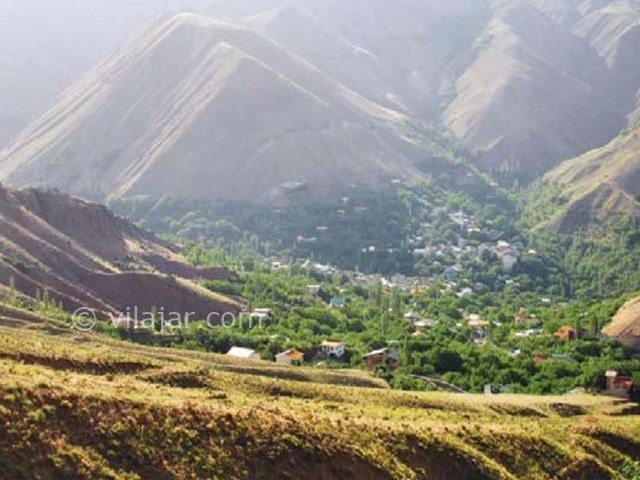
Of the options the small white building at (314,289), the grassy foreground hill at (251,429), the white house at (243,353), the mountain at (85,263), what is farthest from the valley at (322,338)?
the small white building at (314,289)

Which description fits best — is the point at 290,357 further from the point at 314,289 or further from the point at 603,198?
the point at 603,198

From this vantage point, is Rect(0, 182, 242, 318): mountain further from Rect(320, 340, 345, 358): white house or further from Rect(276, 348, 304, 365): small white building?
Rect(276, 348, 304, 365): small white building

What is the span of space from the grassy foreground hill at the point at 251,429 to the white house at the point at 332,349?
2450 centimetres

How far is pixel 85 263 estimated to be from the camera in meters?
108

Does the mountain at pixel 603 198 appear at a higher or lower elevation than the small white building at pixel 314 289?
higher

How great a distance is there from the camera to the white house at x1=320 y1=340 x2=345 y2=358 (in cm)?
8844

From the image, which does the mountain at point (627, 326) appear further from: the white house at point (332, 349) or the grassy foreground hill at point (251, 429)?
the grassy foreground hill at point (251, 429)

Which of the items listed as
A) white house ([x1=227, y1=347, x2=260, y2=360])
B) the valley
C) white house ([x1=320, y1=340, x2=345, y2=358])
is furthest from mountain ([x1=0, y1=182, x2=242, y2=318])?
white house ([x1=227, y1=347, x2=260, y2=360])

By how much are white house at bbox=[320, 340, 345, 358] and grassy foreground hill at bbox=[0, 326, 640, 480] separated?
24500 mm

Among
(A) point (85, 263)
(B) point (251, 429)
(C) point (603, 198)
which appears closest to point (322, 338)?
(A) point (85, 263)

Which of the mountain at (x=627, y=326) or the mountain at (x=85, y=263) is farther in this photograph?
the mountain at (x=85, y=263)

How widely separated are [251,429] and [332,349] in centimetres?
4944

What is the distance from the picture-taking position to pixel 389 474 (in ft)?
134

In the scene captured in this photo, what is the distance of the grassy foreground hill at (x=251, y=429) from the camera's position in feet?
115
